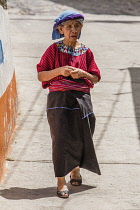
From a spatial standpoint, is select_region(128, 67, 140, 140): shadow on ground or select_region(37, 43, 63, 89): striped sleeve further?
select_region(128, 67, 140, 140): shadow on ground

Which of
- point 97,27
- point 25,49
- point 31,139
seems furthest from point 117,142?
point 97,27

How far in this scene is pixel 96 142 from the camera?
732 cm

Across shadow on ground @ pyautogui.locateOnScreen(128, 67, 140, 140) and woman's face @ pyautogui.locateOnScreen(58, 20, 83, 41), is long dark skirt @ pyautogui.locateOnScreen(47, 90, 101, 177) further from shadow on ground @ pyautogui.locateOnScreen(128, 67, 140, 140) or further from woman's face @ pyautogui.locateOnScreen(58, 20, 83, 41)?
shadow on ground @ pyautogui.locateOnScreen(128, 67, 140, 140)

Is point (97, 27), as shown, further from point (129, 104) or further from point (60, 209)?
point (60, 209)

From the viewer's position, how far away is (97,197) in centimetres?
560

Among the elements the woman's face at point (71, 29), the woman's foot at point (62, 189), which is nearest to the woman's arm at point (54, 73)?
the woman's face at point (71, 29)

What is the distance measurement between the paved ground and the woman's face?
163 cm

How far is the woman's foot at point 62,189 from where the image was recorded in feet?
18.1

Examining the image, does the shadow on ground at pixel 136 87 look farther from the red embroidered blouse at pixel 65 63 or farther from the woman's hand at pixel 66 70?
the woman's hand at pixel 66 70

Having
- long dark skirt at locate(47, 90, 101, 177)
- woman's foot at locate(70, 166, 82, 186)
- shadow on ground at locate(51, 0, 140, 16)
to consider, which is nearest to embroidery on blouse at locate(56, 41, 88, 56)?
long dark skirt at locate(47, 90, 101, 177)

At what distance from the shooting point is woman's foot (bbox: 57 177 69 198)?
18.1 feet

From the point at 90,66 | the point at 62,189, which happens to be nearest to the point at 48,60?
the point at 90,66

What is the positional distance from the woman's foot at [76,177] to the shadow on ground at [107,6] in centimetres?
1602

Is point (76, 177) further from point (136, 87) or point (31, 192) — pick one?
point (136, 87)
